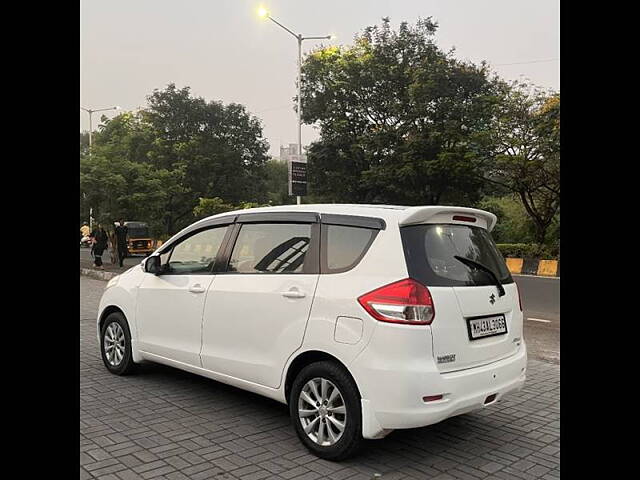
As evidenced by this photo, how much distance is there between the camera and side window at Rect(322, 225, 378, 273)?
3908mm

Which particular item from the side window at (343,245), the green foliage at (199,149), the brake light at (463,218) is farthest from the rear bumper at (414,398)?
the green foliage at (199,149)

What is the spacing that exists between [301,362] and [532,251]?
731 inches

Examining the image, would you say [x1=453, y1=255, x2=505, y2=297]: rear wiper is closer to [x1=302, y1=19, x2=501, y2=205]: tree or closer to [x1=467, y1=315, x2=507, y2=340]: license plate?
[x1=467, y1=315, x2=507, y2=340]: license plate

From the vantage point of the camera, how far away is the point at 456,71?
85.0 ft

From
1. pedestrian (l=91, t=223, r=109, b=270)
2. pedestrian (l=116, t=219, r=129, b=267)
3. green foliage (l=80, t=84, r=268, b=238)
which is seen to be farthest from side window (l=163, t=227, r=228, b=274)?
green foliage (l=80, t=84, r=268, b=238)

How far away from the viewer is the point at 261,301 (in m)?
4.30

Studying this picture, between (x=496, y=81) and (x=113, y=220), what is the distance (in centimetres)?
1822

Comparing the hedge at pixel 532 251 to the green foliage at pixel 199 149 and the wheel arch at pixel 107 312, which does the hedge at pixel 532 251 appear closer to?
the wheel arch at pixel 107 312

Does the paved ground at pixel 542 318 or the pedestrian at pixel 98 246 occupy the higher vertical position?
the pedestrian at pixel 98 246

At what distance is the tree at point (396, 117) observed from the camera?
82.3 feet

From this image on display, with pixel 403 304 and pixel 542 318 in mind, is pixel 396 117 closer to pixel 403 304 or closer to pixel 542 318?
pixel 542 318

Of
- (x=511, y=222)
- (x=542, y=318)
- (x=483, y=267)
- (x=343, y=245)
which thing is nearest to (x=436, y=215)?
(x=483, y=267)

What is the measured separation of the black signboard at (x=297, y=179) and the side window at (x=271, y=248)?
1420 centimetres
